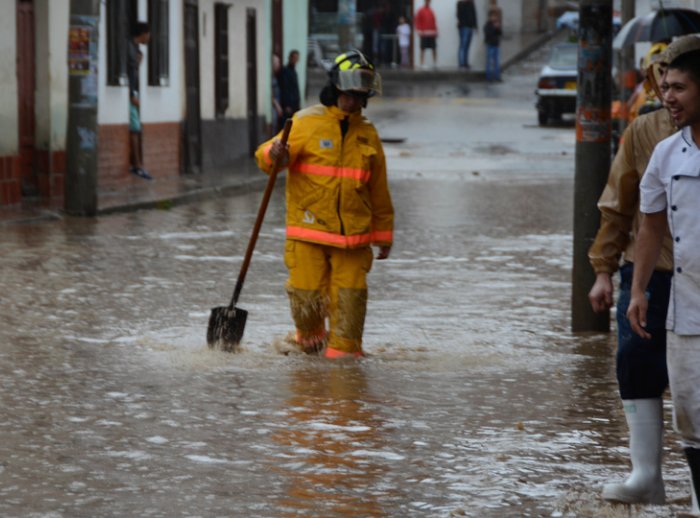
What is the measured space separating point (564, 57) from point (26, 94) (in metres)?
23.3

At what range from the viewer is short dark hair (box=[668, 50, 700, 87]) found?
17.5 ft

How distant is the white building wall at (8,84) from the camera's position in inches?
752

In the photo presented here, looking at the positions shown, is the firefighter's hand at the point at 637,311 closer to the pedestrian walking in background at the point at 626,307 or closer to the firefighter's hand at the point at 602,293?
the pedestrian walking in background at the point at 626,307

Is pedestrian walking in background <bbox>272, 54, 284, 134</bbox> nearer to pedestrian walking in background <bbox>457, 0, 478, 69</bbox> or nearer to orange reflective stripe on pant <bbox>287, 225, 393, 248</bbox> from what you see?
pedestrian walking in background <bbox>457, 0, 478, 69</bbox>

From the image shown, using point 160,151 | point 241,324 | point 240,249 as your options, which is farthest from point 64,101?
point 241,324

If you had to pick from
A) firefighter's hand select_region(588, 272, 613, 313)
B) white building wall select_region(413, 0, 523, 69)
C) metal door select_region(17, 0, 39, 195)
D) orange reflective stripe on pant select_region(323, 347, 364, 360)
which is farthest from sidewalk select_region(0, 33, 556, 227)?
white building wall select_region(413, 0, 523, 69)

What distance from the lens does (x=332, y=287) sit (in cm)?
920

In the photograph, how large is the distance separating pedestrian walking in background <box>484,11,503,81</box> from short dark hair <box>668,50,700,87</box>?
45550 mm

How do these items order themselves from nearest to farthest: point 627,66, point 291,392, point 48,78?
point 291,392, point 48,78, point 627,66

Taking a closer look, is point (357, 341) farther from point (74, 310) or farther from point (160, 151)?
point (160, 151)

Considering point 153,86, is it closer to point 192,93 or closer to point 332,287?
point 192,93

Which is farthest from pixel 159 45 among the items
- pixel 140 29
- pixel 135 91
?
pixel 135 91

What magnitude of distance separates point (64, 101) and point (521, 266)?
8.66 m

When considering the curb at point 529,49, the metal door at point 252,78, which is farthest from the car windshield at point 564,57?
the curb at point 529,49
